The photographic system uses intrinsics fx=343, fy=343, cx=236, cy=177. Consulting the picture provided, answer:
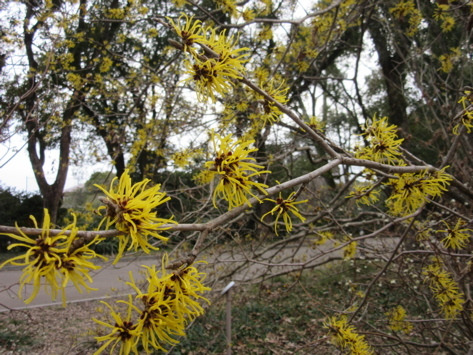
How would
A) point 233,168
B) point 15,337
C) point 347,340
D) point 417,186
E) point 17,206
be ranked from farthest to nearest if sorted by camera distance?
point 17,206
point 15,337
point 347,340
point 417,186
point 233,168

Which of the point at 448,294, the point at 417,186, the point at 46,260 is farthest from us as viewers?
the point at 448,294

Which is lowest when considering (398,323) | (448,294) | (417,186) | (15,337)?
(398,323)

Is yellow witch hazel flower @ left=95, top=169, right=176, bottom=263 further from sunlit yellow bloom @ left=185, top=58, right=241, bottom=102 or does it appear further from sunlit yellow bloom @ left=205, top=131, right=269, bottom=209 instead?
sunlit yellow bloom @ left=185, top=58, right=241, bottom=102

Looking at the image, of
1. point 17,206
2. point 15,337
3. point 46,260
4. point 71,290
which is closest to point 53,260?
point 46,260

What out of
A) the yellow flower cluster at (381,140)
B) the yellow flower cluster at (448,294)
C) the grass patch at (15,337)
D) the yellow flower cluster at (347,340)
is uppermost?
the yellow flower cluster at (381,140)

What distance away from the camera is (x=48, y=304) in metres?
6.68

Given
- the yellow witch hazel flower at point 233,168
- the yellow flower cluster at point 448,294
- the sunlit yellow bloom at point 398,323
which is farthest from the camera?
the sunlit yellow bloom at point 398,323

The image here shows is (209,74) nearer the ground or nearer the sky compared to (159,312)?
nearer the sky

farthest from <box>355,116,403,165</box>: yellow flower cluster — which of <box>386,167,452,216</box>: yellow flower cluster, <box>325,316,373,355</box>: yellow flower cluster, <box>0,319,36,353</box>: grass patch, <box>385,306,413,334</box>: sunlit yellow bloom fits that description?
<box>0,319,36,353</box>: grass patch

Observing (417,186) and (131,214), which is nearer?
(131,214)

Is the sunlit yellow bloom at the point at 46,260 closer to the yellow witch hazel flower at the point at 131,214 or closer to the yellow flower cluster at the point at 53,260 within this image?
the yellow flower cluster at the point at 53,260

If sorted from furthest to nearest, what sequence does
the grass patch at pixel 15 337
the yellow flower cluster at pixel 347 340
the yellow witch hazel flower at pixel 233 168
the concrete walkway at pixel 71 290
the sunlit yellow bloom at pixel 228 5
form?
the concrete walkway at pixel 71 290
the grass patch at pixel 15 337
the sunlit yellow bloom at pixel 228 5
the yellow flower cluster at pixel 347 340
the yellow witch hazel flower at pixel 233 168

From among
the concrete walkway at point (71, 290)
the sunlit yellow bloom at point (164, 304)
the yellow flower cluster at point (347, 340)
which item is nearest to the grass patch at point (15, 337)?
the concrete walkway at point (71, 290)

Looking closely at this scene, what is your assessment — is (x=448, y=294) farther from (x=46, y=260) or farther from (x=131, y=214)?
(x=46, y=260)
